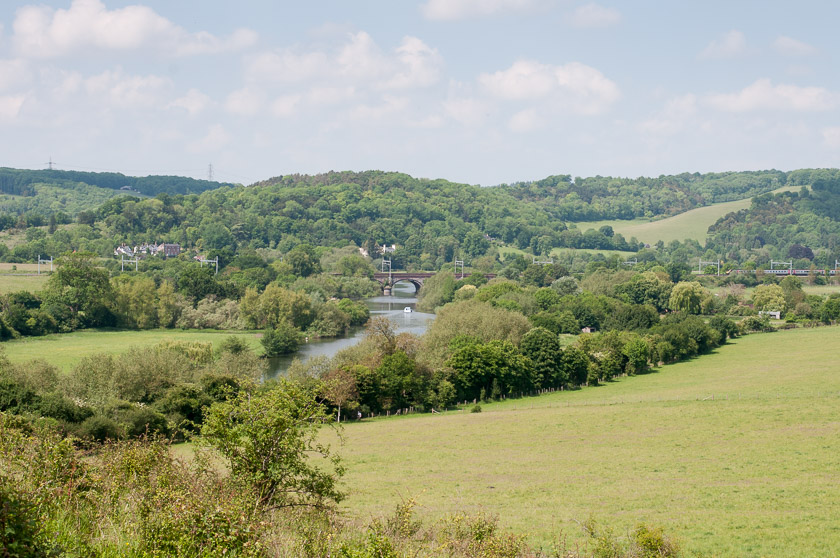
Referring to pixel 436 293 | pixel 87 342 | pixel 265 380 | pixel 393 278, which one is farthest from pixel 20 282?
pixel 265 380

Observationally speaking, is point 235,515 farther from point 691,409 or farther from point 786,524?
point 691,409

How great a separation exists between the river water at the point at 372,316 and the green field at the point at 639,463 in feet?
66.8

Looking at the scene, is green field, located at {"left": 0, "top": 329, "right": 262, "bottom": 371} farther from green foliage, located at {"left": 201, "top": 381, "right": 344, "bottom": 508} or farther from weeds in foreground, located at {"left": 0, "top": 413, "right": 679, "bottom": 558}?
weeds in foreground, located at {"left": 0, "top": 413, "right": 679, "bottom": 558}

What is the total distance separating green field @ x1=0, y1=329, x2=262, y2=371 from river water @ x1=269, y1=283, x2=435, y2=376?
495 centimetres

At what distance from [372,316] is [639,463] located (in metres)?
70.6

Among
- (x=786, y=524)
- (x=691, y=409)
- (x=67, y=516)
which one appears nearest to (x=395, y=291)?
(x=691, y=409)

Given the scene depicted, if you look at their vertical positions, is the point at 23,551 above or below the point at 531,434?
above

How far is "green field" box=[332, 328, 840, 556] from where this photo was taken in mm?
22859

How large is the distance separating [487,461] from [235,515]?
77.2 feet

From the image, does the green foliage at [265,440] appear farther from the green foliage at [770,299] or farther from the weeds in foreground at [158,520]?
the green foliage at [770,299]

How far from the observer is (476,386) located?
52781mm

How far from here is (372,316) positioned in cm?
10100

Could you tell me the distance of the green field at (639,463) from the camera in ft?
75.0

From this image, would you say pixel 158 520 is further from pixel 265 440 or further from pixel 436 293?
pixel 436 293
